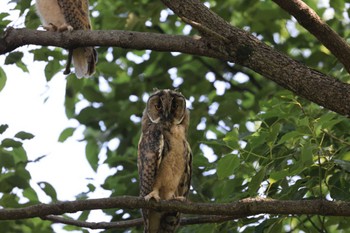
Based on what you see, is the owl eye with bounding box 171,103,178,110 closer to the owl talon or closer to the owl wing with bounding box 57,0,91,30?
the owl talon

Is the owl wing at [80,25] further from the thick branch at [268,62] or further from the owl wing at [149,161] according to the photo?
the thick branch at [268,62]

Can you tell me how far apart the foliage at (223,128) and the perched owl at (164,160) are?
21cm

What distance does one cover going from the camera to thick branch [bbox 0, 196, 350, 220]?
11.8ft

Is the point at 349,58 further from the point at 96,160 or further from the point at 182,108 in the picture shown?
the point at 96,160

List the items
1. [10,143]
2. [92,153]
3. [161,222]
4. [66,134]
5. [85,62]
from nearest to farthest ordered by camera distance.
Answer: [10,143]
[161,222]
[85,62]
[92,153]
[66,134]

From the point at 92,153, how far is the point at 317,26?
3654mm

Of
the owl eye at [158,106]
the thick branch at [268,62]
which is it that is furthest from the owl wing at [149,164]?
the thick branch at [268,62]

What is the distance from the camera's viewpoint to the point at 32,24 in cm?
531

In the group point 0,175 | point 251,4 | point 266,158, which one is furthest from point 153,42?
point 251,4

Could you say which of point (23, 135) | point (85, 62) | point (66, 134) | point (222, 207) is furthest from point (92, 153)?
point (222, 207)

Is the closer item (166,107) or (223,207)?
(223,207)

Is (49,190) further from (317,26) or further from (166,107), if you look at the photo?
(317,26)

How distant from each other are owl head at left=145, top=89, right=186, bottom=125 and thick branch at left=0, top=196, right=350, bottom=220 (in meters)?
1.62

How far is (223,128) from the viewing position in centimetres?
747
